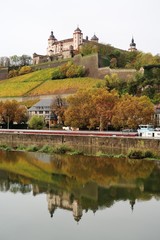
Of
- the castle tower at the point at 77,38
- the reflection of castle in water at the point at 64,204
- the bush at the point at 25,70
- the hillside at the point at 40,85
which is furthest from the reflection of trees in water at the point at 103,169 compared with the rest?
the castle tower at the point at 77,38

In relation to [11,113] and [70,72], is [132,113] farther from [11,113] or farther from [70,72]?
[70,72]

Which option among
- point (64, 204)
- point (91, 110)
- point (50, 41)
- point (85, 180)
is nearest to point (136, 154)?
point (85, 180)

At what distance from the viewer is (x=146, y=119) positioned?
4972cm

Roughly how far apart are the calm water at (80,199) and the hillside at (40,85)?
4512 cm

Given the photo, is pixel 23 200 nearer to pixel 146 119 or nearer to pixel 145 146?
pixel 145 146

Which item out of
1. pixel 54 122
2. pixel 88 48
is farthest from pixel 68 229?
pixel 88 48

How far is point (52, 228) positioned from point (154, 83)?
54973mm

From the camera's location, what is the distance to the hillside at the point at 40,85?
8244cm

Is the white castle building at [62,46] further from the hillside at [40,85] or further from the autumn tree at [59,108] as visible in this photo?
the autumn tree at [59,108]

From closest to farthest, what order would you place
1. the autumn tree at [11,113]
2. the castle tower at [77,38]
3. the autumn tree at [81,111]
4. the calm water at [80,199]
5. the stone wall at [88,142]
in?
the calm water at [80,199] < the stone wall at [88,142] < the autumn tree at [81,111] < the autumn tree at [11,113] < the castle tower at [77,38]

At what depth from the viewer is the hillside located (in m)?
82.4

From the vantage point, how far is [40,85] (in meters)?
91.7

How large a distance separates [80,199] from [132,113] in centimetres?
2896

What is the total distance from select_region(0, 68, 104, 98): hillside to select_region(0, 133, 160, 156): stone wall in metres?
28.1
